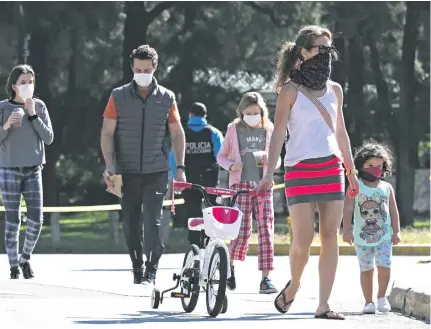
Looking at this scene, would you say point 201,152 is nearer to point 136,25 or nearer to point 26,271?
point 26,271

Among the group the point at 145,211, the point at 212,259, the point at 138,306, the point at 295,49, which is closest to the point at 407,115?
the point at 145,211

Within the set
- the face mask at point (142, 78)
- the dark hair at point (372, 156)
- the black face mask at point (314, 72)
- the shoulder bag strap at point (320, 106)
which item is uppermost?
the face mask at point (142, 78)

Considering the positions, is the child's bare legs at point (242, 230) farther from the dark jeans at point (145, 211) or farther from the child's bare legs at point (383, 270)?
the child's bare legs at point (383, 270)

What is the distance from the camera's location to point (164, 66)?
32.3 metres

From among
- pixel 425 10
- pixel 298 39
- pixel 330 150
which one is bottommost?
pixel 330 150

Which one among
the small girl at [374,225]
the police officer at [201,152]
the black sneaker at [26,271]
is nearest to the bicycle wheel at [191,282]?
the small girl at [374,225]

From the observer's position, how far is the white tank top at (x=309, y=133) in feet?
31.8

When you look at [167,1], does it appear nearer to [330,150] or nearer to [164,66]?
[164,66]

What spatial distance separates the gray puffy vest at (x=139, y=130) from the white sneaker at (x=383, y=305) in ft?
7.73

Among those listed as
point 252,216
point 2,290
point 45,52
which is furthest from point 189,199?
point 45,52

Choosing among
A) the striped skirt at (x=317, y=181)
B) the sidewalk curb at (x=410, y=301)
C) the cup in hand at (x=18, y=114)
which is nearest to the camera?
the striped skirt at (x=317, y=181)

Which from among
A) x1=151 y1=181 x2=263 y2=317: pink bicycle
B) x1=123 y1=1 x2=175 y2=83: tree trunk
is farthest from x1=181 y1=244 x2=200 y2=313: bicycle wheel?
x1=123 y1=1 x2=175 y2=83: tree trunk

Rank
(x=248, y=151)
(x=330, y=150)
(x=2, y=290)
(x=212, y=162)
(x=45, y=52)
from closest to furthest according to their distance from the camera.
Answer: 1. (x=330, y=150)
2. (x=2, y=290)
3. (x=248, y=151)
4. (x=212, y=162)
5. (x=45, y=52)

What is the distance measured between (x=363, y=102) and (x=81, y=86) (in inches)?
245
